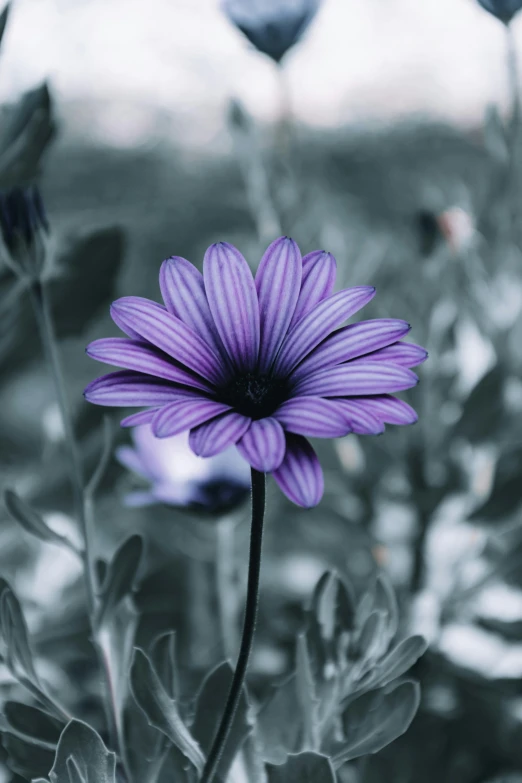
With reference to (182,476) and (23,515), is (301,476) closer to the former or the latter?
(23,515)

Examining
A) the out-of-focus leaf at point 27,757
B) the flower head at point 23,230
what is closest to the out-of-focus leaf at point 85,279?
A: the flower head at point 23,230

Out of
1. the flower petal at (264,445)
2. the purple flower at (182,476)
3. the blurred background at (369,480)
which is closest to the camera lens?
the flower petal at (264,445)

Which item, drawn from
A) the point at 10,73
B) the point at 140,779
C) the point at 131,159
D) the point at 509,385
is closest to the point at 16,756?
the point at 140,779

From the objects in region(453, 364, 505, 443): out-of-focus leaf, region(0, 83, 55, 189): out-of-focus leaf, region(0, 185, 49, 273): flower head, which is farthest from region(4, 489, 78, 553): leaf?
region(453, 364, 505, 443): out-of-focus leaf

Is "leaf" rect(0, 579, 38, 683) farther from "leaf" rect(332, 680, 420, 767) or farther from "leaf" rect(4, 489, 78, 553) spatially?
"leaf" rect(332, 680, 420, 767)

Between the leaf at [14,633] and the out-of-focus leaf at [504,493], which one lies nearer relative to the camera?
the leaf at [14,633]

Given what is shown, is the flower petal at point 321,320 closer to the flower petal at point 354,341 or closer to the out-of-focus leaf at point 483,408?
the flower petal at point 354,341

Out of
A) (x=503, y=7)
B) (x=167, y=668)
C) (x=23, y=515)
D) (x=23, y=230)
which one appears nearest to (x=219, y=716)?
(x=167, y=668)

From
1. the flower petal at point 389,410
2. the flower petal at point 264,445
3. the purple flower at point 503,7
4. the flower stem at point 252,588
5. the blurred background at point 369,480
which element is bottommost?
the blurred background at point 369,480
